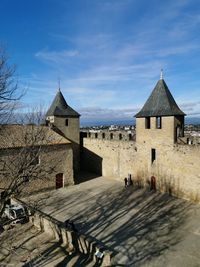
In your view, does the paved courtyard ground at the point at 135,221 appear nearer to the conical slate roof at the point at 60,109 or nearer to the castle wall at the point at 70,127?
the castle wall at the point at 70,127

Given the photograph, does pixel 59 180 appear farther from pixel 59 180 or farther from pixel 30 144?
pixel 30 144

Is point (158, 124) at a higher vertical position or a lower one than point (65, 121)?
lower

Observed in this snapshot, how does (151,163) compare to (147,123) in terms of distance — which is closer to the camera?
(151,163)

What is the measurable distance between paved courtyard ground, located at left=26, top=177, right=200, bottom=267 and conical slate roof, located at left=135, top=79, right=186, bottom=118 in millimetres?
6095

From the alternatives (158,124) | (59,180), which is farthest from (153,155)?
(59,180)

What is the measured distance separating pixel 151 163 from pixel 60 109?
1162 cm

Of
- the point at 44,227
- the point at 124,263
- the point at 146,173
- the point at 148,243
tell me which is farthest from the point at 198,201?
the point at 44,227

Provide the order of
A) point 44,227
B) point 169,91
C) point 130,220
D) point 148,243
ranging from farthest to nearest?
point 169,91 → point 130,220 → point 44,227 → point 148,243

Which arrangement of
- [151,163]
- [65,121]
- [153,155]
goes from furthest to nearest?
1. [65,121]
2. [153,155]
3. [151,163]

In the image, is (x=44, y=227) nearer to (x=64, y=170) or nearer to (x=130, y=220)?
(x=130, y=220)

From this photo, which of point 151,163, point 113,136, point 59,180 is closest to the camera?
point 151,163

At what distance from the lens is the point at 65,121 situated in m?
27.4

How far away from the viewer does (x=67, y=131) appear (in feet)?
90.3

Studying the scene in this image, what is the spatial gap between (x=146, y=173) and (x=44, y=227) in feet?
31.9
